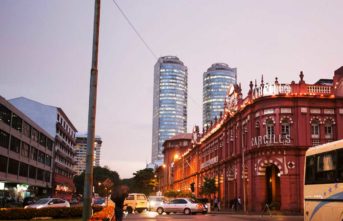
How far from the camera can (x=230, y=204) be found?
193ft

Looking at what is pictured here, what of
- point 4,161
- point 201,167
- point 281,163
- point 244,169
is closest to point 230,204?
point 244,169

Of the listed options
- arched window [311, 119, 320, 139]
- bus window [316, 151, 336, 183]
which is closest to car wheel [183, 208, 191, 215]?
arched window [311, 119, 320, 139]

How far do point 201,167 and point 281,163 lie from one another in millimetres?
33547

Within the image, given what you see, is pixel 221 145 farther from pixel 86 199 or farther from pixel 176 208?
pixel 86 199

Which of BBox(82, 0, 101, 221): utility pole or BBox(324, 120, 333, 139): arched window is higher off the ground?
BBox(324, 120, 333, 139): arched window

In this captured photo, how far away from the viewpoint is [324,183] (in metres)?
19.0

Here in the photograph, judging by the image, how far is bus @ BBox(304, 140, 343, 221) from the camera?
1789cm

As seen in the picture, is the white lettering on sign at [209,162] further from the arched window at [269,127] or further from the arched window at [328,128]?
the arched window at [328,128]

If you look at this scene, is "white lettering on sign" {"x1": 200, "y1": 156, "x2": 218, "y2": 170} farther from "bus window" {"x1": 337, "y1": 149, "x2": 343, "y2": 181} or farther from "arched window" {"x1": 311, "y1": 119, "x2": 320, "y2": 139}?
"bus window" {"x1": 337, "y1": 149, "x2": 343, "y2": 181}

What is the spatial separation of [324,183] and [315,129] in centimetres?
3252

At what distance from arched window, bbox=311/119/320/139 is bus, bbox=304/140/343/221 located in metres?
30.1

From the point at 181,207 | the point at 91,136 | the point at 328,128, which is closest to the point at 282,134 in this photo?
the point at 328,128

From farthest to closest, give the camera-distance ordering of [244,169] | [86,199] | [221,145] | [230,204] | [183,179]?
1. [183,179]
2. [221,145]
3. [230,204]
4. [244,169]
5. [86,199]

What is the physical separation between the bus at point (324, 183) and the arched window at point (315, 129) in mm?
30080
